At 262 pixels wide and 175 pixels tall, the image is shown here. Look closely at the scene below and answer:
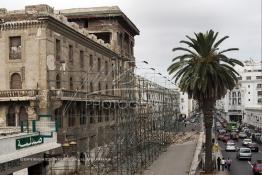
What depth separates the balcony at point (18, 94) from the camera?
35344 millimetres

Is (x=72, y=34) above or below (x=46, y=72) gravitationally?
above

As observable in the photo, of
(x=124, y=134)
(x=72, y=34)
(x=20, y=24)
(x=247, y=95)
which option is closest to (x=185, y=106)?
(x=247, y=95)

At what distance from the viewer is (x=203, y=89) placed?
1502 inches

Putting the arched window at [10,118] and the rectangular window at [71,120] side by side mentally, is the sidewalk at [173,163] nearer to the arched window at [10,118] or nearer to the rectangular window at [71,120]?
the rectangular window at [71,120]

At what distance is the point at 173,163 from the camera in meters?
41.3

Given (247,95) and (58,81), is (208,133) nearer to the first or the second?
(58,81)

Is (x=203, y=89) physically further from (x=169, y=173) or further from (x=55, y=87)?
(x=55, y=87)

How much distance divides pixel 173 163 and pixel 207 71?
8.62 metres

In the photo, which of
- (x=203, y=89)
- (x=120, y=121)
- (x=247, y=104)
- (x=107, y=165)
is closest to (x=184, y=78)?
(x=203, y=89)

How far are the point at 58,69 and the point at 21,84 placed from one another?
3.13 m

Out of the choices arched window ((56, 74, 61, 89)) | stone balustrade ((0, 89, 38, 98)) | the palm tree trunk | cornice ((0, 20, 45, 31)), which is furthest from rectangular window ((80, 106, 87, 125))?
the palm tree trunk

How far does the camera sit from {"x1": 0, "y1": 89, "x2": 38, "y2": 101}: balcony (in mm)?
35344

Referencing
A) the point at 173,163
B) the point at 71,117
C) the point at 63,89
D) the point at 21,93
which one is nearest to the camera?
the point at 21,93

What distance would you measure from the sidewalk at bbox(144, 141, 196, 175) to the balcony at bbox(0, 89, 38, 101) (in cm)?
1011
